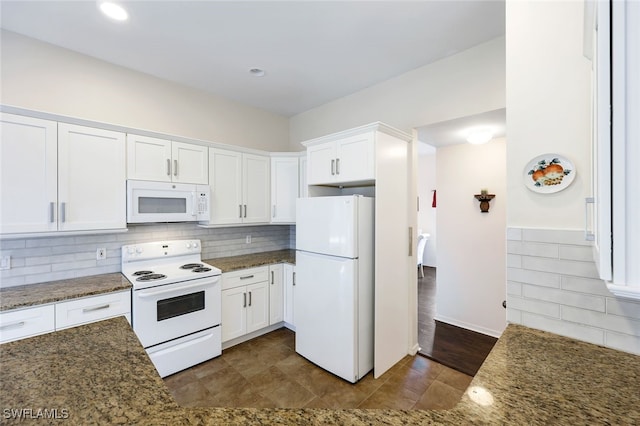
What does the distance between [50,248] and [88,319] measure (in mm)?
778

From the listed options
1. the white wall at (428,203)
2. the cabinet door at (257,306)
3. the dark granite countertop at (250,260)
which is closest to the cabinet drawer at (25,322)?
the dark granite countertop at (250,260)

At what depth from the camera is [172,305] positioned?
2453 mm

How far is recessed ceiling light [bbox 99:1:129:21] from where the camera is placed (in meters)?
1.87

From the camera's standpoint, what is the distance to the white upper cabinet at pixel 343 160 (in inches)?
94.3

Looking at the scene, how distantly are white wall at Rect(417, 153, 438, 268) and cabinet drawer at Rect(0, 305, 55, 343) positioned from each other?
261 inches

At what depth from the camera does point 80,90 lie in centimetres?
248

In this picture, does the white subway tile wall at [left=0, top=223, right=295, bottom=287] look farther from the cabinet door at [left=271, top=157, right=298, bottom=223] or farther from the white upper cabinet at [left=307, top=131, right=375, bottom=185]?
the white upper cabinet at [left=307, top=131, right=375, bottom=185]

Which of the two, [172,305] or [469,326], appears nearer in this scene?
[172,305]

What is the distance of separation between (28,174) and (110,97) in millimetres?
1051

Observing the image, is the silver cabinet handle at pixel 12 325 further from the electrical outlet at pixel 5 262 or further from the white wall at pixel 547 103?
the white wall at pixel 547 103

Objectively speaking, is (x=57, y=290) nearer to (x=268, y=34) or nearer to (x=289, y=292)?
(x=289, y=292)

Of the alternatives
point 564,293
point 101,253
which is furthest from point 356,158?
point 101,253

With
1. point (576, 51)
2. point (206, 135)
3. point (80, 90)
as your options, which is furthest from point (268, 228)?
point (576, 51)

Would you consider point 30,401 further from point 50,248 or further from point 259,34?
point 259,34
